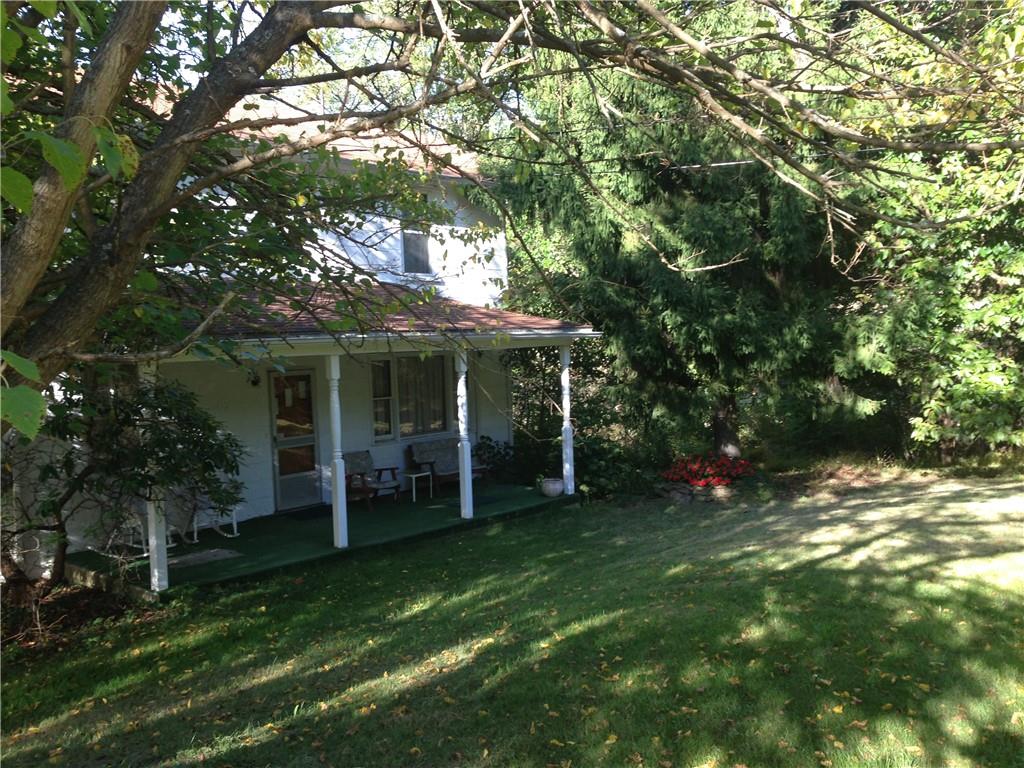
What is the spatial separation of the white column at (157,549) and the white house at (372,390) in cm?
193

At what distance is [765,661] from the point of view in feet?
18.3

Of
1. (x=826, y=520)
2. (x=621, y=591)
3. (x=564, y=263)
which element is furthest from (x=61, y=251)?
(x=564, y=263)

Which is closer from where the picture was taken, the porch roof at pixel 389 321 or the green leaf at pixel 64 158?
the green leaf at pixel 64 158

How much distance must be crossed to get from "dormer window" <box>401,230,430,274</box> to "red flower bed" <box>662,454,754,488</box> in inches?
236

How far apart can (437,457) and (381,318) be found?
8.81 metres

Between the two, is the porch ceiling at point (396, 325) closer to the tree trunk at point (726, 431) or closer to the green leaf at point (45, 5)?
the green leaf at point (45, 5)

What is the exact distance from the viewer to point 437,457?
46.5 ft

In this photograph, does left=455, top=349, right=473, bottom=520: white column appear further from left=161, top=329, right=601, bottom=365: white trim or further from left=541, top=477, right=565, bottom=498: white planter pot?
left=541, top=477, right=565, bottom=498: white planter pot

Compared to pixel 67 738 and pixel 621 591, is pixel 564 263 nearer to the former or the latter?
pixel 621 591

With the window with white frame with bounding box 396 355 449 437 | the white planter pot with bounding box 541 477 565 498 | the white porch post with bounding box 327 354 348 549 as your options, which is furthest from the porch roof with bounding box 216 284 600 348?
the white planter pot with bounding box 541 477 565 498

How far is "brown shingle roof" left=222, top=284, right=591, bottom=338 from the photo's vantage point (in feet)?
19.0

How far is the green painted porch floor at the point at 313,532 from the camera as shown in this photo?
360 inches

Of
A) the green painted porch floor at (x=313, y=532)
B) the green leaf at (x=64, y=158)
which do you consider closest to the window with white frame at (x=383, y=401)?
the green painted porch floor at (x=313, y=532)

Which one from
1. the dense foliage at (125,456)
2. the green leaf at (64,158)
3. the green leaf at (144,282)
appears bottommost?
the dense foliage at (125,456)
